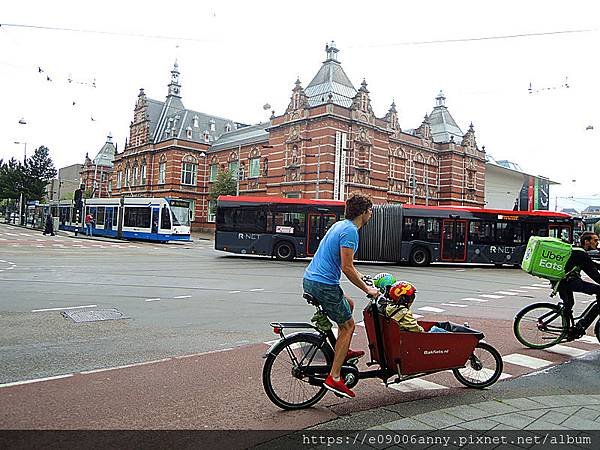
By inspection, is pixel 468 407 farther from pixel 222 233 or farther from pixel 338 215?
pixel 222 233

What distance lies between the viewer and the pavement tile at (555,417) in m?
4.23

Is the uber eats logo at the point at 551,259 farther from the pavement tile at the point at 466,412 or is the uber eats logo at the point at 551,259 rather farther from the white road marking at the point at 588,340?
the pavement tile at the point at 466,412

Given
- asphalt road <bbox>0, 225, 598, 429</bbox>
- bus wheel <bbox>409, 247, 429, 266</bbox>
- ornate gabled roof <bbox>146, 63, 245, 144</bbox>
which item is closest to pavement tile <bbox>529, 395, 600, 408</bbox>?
asphalt road <bbox>0, 225, 598, 429</bbox>

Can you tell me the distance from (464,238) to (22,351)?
21.1 meters

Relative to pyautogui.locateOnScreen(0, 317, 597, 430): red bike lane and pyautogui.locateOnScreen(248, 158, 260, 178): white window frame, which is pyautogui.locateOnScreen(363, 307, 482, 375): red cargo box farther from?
pyautogui.locateOnScreen(248, 158, 260, 178): white window frame

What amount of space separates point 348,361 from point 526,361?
3.03 m

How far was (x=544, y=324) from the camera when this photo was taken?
23.3ft

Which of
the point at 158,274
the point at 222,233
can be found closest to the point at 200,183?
the point at 222,233

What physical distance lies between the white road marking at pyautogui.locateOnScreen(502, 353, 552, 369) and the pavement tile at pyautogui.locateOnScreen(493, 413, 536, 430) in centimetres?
207

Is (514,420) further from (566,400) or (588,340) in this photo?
(588,340)

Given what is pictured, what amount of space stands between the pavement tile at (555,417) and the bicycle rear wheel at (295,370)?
1865 mm

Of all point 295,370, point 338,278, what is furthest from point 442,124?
point 295,370

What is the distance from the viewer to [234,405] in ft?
15.0

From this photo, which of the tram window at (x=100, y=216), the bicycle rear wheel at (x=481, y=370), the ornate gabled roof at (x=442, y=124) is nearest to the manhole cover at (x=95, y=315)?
the bicycle rear wheel at (x=481, y=370)
